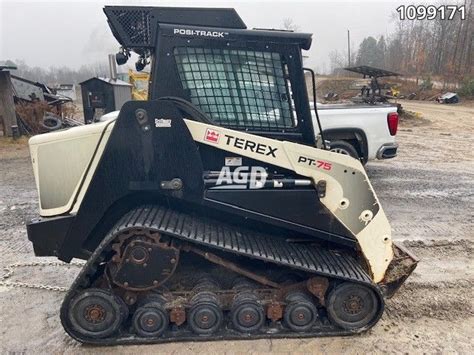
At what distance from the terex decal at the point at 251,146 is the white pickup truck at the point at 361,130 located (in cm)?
440

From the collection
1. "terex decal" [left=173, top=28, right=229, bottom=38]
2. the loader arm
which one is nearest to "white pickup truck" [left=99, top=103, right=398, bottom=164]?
the loader arm

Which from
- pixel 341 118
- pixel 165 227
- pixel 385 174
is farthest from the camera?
pixel 385 174

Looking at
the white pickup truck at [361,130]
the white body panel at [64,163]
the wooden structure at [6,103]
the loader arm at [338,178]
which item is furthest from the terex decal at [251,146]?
the wooden structure at [6,103]

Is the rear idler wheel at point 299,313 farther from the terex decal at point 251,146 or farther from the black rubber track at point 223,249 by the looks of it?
the terex decal at point 251,146

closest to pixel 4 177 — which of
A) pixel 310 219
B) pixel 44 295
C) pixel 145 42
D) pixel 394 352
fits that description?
pixel 44 295

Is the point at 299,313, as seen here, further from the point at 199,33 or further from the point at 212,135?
the point at 199,33

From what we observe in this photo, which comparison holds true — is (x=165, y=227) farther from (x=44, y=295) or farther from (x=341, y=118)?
(x=341, y=118)

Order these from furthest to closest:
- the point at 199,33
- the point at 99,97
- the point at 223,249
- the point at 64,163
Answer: the point at 99,97 < the point at 64,163 < the point at 199,33 < the point at 223,249

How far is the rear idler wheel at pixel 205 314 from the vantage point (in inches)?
114

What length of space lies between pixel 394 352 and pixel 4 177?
→ 8.39 metres

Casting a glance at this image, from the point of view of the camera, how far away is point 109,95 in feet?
47.8

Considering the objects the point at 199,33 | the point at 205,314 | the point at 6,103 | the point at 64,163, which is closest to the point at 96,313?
the point at 205,314

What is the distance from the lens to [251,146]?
2947 mm

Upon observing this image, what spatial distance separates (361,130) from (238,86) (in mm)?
4793
